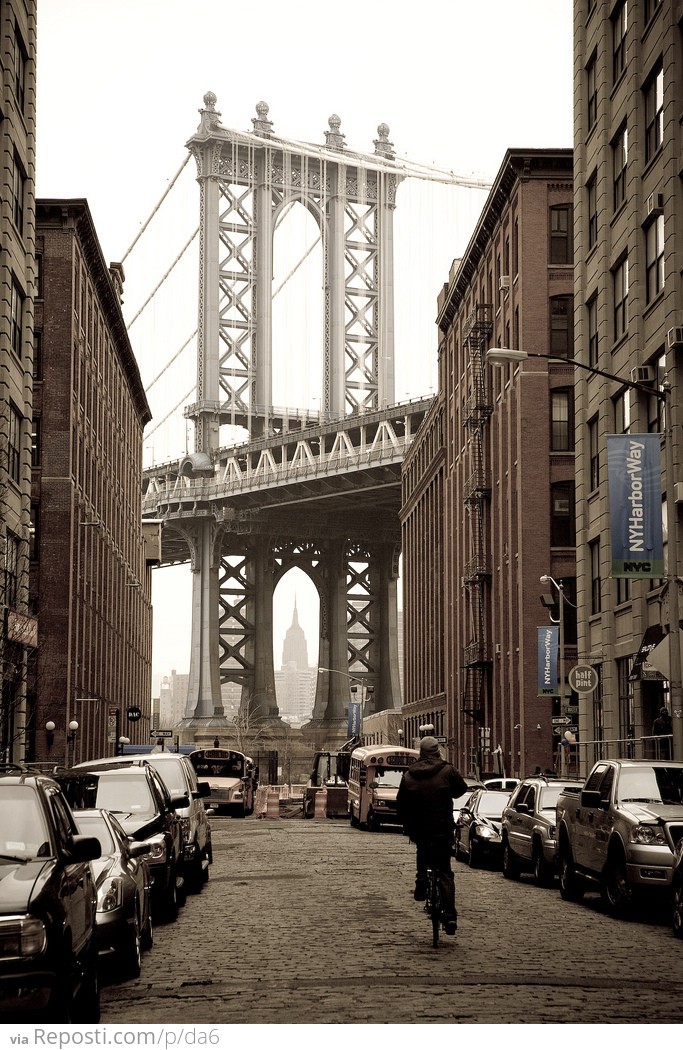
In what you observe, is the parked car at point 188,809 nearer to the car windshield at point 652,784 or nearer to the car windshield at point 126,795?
the car windshield at point 126,795

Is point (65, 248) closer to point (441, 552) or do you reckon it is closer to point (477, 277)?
point (477, 277)

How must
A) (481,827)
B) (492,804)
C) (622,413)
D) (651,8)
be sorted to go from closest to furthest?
(481,827), (492,804), (651,8), (622,413)

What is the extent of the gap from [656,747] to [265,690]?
119 meters

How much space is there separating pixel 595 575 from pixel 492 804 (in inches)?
582

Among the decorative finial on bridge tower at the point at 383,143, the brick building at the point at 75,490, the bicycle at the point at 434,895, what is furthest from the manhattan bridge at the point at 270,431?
the bicycle at the point at 434,895

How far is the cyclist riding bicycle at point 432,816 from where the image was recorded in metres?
14.7

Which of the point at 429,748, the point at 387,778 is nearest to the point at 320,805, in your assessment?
the point at 387,778

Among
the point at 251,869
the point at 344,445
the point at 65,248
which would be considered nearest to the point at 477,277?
the point at 65,248

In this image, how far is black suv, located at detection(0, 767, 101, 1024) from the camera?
8516 mm

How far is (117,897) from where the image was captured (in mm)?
12273

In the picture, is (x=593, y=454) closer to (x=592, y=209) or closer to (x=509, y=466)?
(x=592, y=209)

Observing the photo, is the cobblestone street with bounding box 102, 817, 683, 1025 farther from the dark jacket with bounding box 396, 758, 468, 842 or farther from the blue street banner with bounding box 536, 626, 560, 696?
the blue street banner with bounding box 536, 626, 560, 696

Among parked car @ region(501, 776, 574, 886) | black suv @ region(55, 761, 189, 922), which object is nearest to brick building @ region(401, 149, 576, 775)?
parked car @ region(501, 776, 574, 886)

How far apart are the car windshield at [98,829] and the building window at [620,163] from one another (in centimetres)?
2911
